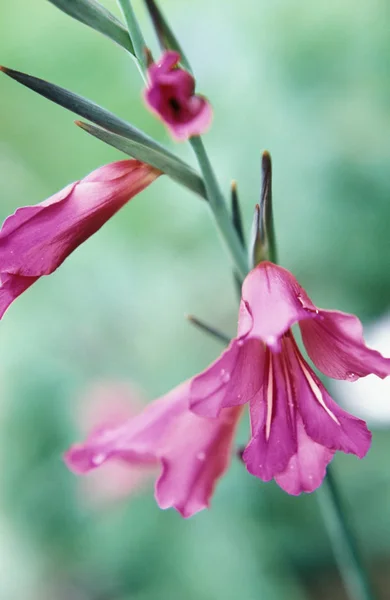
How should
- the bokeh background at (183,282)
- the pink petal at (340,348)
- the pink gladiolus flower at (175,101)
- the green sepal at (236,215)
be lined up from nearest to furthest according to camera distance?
the pink gladiolus flower at (175,101)
the pink petal at (340,348)
the green sepal at (236,215)
the bokeh background at (183,282)

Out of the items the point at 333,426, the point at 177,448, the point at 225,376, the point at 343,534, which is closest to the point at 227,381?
the point at 225,376

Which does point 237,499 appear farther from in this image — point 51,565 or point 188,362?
point 51,565

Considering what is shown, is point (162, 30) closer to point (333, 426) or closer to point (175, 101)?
point (175, 101)

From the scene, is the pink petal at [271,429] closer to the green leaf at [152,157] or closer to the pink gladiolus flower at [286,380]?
the pink gladiolus flower at [286,380]

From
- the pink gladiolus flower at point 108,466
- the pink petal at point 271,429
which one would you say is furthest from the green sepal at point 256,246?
the pink gladiolus flower at point 108,466

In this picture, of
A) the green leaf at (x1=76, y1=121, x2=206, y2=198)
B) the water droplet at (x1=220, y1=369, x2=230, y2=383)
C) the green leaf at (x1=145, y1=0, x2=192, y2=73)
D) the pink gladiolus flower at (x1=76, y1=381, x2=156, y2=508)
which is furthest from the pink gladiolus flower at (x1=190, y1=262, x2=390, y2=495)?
the pink gladiolus flower at (x1=76, y1=381, x2=156, y2=508)

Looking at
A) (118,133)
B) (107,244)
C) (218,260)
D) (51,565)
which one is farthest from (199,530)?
(118,133)
